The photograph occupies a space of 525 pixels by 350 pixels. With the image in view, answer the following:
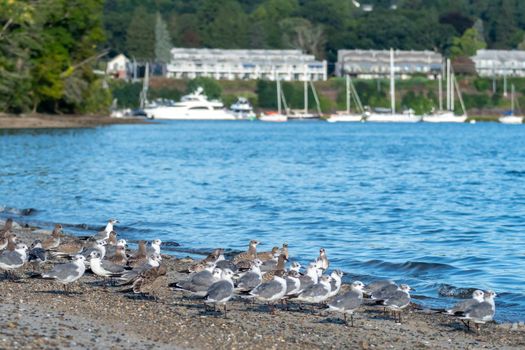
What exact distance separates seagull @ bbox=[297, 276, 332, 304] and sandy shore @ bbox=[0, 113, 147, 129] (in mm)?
70661

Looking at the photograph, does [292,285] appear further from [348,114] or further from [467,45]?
[467,45]

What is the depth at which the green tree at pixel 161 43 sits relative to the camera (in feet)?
598

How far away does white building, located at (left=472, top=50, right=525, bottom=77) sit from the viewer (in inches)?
7320

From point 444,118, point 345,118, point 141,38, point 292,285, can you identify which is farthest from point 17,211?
point 141,38

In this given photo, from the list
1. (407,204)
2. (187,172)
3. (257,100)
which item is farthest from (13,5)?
(257,100)

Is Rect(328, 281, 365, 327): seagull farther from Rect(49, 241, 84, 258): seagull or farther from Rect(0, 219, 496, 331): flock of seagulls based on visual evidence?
Rect(49, 241, 84, 258): seagull

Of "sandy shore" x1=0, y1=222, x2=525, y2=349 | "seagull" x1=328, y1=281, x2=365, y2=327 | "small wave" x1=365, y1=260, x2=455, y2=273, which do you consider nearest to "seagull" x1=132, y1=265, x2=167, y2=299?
"sandy shore" x1=0, y1=222, x2=525, y2=349

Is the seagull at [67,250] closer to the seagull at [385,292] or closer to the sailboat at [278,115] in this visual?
the seagull at [385,292]

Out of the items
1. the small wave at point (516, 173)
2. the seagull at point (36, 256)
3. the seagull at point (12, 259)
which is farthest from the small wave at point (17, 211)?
the small wave at point (516, 173)

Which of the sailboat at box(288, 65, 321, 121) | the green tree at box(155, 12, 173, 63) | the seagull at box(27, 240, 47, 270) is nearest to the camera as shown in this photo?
the seagull at box(27, 240, 47, 270)

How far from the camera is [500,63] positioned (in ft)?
621

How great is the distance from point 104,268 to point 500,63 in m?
177

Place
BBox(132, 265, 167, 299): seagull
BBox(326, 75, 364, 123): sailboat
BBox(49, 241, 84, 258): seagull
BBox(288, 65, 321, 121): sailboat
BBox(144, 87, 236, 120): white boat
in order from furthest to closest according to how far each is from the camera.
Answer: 1. BBox(288, 65, 321, 121): sailboat
2. BBox(326, 75, 364, 123): sailboat
3. BBox(144, 87, 236, 120): white boat
4. BBox(49, 241, 84, 258): seagull
5. BBox(132, 265, 167, 299): seagull

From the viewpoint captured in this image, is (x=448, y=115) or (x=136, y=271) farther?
(x=448, y=115)
